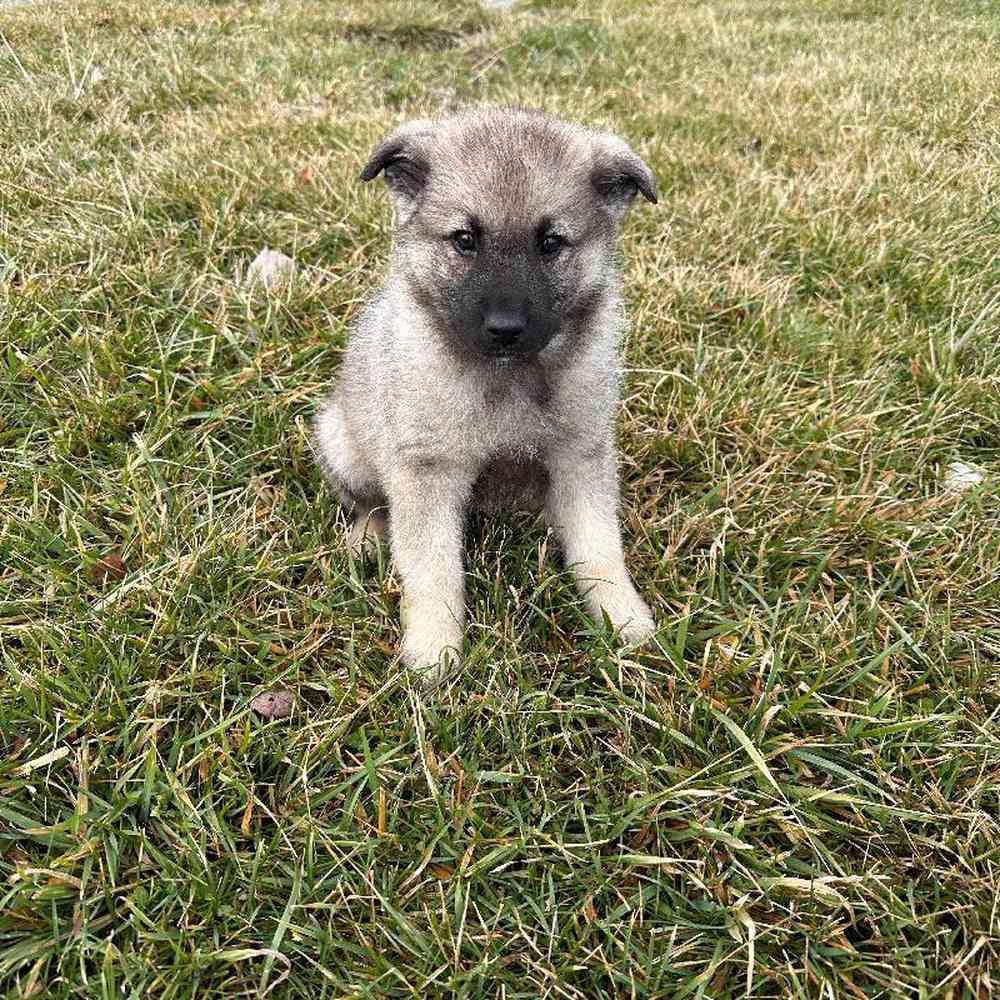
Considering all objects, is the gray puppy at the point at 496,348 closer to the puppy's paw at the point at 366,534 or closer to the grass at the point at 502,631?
the grass at the point at 502,631

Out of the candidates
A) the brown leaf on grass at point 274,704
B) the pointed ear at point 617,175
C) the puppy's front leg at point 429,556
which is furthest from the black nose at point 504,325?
the brown leaf on grass at point 274,704

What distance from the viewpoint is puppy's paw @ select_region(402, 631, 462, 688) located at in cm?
232

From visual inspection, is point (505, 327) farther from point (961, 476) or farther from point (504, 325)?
point (961, 476)

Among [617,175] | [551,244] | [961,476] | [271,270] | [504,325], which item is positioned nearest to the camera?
[504,325]

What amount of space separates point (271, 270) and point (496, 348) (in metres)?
2.03

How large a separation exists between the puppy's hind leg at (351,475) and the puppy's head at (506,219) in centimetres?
65

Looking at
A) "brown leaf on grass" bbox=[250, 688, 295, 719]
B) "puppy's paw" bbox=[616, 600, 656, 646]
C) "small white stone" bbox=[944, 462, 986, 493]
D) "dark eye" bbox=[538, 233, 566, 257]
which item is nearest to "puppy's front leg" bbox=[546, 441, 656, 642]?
"puppy's paw" bbox=[616, 600, 656, 646]

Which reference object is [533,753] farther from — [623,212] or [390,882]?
[623,212]

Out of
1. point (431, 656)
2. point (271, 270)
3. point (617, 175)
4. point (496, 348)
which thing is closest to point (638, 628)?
point (431, 656)

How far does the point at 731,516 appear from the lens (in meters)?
2.75

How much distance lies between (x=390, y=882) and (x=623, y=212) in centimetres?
198

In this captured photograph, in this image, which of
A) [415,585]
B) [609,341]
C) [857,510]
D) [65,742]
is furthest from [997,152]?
[65,742]

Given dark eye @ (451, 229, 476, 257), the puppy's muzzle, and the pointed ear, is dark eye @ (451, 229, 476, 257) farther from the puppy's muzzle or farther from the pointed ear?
the pointed ear

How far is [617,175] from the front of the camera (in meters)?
2.51
